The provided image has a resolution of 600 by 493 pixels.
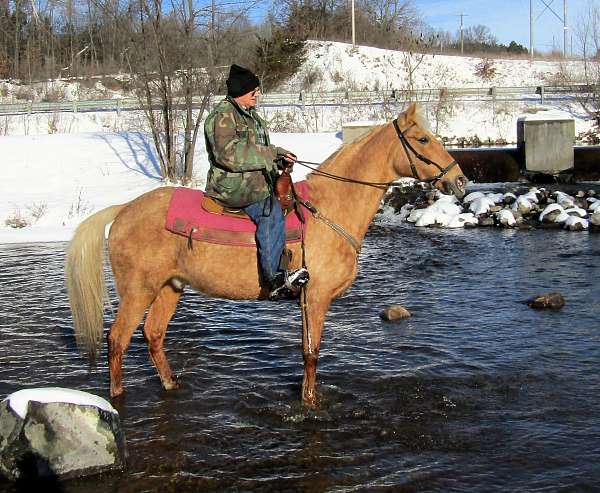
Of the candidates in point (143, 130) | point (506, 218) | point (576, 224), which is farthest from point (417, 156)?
point (143, 130)

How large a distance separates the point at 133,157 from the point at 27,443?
59.3 ft

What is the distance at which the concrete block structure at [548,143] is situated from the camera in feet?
68.9

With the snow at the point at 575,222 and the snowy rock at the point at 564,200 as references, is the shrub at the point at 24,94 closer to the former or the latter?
the snowy rock at the point at 564,200

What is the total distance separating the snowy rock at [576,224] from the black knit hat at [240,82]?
10.8m

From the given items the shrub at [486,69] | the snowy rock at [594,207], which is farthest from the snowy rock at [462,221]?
the shrub at [486,69]

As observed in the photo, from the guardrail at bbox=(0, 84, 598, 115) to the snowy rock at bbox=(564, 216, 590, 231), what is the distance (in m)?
16.6

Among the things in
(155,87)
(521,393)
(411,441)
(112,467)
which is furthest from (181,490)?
(155,87)

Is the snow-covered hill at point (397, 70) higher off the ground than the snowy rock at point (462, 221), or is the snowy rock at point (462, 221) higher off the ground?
the snow-covered hill at point (397, 70)

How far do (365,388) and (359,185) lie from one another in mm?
1834

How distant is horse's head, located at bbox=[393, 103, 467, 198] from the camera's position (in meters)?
5.54

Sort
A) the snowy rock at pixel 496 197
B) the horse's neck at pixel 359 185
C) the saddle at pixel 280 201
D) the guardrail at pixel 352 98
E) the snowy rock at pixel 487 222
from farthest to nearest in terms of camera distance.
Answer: the guardrail at pixel 352 98
the snowy rock at pixel 496 197
the snowy rock at pixel 487 222
the horse's neck at pixel 359 185
the saddle at pixel 280 201

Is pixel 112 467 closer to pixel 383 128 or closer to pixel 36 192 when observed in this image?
pixel 383 128

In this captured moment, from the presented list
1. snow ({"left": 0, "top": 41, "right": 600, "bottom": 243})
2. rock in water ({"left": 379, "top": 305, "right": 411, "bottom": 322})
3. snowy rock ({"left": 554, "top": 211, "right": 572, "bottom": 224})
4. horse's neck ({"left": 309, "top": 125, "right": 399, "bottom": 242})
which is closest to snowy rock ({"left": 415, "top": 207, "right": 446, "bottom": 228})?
snow ({"left": 0, "top": 41, "right": 600, "bottom": 243})

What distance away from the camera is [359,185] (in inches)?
229
